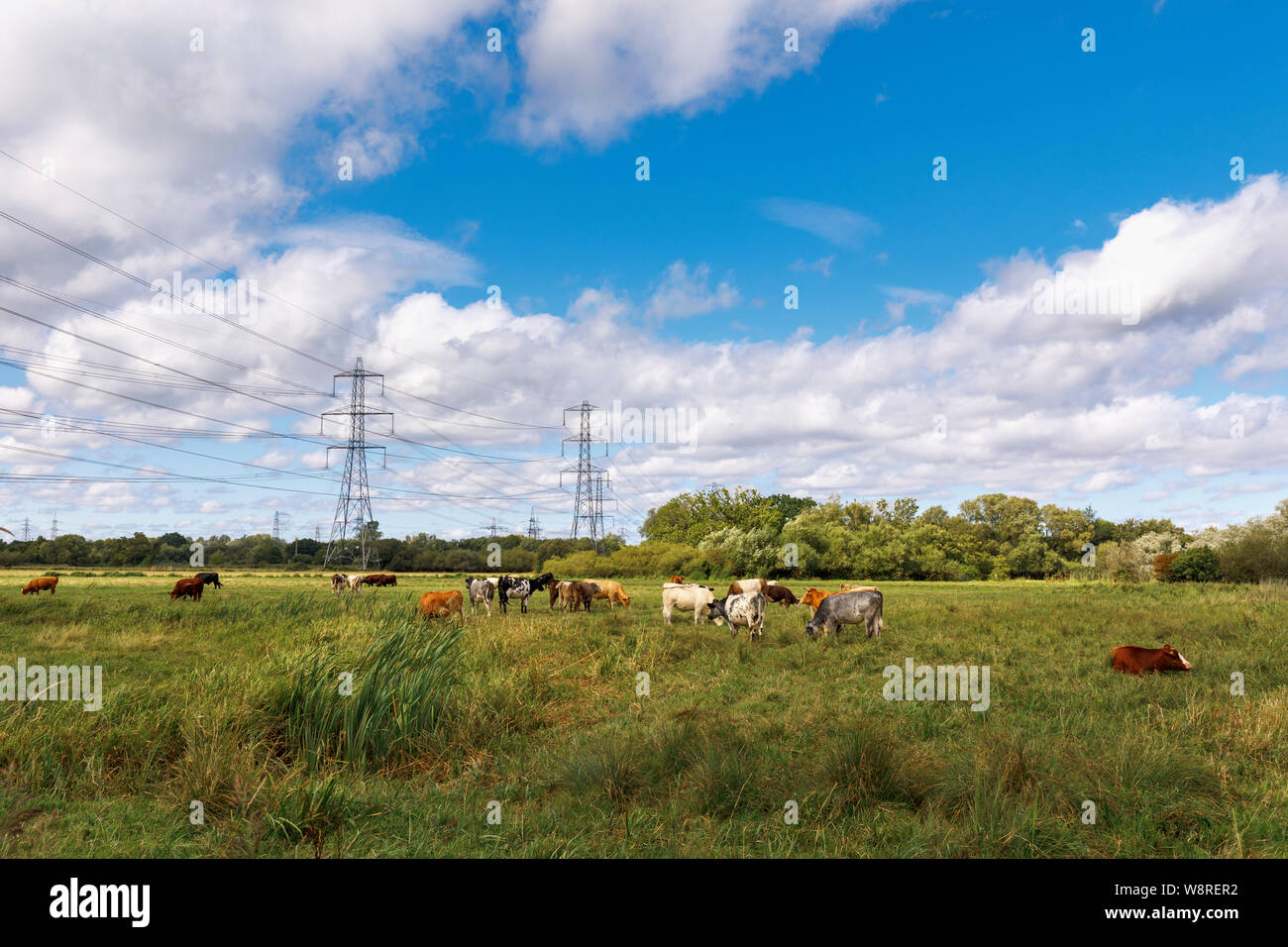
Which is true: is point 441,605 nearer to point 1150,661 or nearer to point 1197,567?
point 1150,661

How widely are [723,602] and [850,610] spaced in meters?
3.71

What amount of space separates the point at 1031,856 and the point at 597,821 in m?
→ 3.54

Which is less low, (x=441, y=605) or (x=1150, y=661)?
(x=1150, y=661)

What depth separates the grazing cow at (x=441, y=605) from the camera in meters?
22.3

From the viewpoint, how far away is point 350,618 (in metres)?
19.2

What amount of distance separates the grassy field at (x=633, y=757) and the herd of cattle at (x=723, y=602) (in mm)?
788

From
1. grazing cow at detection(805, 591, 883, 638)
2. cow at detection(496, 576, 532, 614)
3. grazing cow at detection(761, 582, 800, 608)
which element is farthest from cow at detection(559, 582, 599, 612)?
grazing cow at detection(805, 591, 883, 638)

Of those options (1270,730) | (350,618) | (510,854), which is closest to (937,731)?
(1270,730)

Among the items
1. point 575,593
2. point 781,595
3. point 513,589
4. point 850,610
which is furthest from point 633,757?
point 781,595

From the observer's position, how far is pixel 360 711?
9742 millimetres

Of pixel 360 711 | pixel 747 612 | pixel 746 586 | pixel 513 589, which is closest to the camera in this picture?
pixel 360 711
